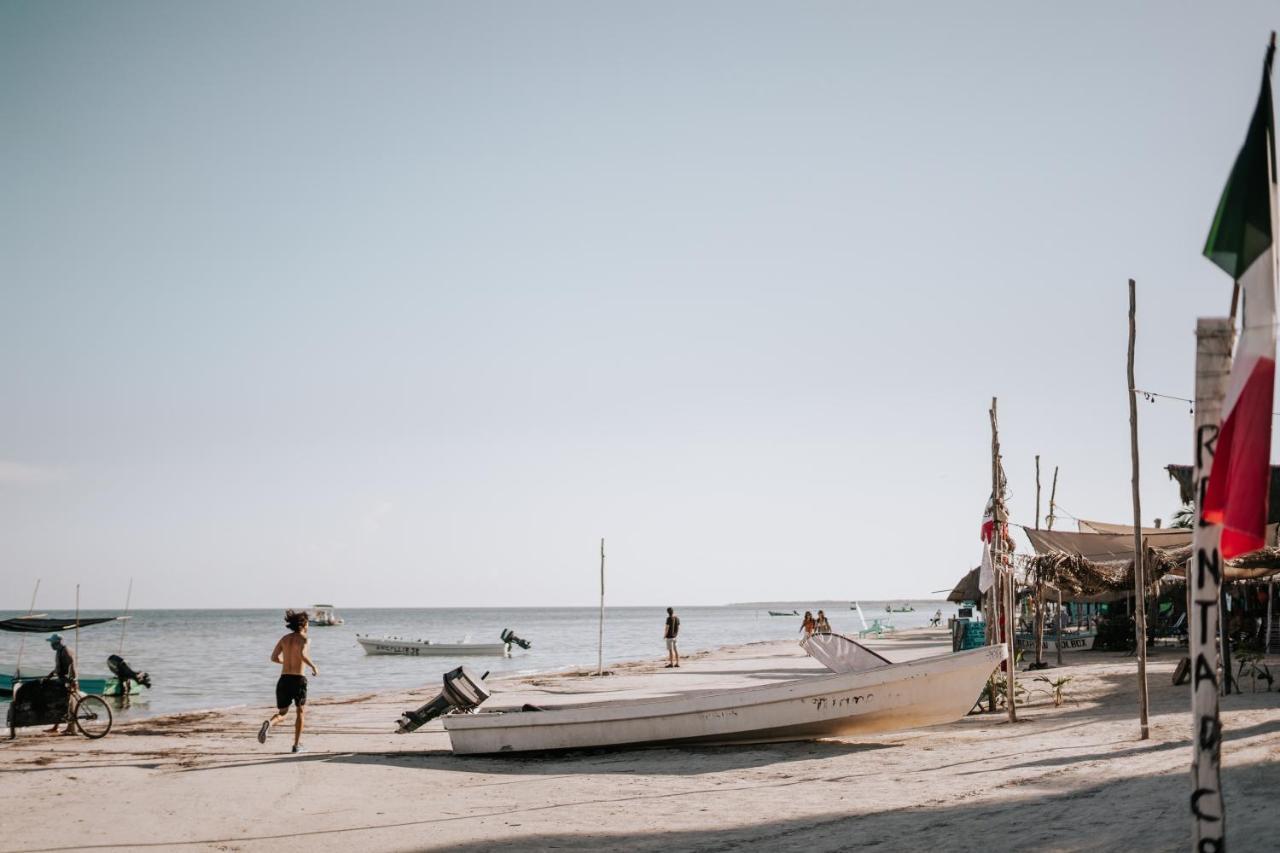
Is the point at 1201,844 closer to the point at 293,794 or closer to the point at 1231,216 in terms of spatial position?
the point at 1231,216

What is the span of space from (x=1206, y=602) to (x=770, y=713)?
9.09m

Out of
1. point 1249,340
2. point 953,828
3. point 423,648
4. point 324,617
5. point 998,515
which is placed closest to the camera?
point 1249,340

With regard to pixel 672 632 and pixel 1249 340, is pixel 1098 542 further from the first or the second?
pixel 1249 340

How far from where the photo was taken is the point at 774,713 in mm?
12148

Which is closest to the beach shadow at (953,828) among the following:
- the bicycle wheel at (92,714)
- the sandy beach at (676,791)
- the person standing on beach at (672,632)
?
the sandy beach at (676,791)

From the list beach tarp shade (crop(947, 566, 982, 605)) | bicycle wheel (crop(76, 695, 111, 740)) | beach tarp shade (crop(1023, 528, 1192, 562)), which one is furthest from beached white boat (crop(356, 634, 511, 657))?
bicycle wheel (crop(76, 695, 111, 740))

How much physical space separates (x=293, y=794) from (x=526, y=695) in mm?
12326

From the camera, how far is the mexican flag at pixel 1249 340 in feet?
11.4

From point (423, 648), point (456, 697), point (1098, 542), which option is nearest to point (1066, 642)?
point (1098, 542)

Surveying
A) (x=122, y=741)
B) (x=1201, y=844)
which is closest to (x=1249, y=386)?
(x=1201, y=844)

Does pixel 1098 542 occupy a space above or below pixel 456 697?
above

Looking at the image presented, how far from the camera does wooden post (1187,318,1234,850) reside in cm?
353

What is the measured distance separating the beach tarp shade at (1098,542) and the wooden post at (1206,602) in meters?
Answer: 20.6

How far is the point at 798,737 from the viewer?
490 inches
